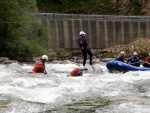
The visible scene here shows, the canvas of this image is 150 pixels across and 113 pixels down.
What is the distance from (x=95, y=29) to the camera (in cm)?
3950

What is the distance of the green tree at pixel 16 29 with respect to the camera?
27344 millimetres

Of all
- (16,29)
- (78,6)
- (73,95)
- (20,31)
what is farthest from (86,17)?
(73,95)

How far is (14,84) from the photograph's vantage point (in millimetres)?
13195

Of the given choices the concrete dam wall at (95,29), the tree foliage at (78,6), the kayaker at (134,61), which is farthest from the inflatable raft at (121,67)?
the tree foliage at (78,6)

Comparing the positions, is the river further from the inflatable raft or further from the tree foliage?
the tree foliage

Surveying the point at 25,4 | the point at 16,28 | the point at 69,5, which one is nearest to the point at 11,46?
the point at 16,28

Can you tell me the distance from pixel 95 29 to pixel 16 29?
1328cm

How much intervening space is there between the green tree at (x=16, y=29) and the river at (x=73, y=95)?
462 inches

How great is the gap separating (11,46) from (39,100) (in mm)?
16891

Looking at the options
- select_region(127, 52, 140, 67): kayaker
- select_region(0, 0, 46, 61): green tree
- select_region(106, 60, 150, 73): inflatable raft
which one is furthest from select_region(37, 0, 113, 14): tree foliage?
select_region(106, 60, 150, 73): inflatable raft

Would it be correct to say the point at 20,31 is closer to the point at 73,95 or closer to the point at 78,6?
the point at 73,95

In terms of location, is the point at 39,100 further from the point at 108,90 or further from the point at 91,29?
the point at 91,29

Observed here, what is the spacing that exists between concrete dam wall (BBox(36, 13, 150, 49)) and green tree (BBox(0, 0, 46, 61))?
8879 mm

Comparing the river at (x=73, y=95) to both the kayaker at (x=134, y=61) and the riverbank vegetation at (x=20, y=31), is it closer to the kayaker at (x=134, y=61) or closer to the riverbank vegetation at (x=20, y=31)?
the kayaker at (x=134, y=61)
